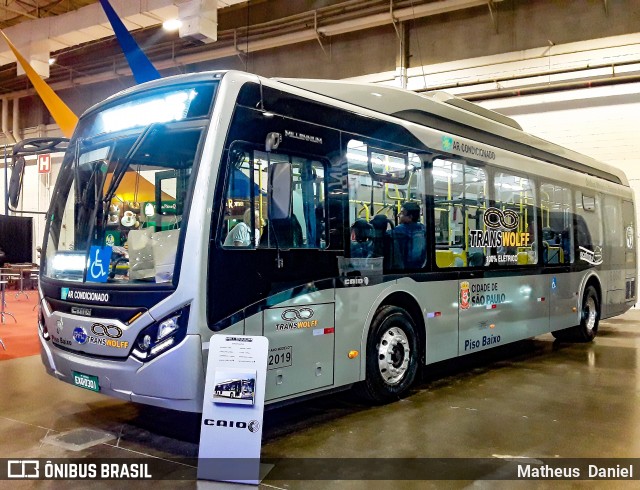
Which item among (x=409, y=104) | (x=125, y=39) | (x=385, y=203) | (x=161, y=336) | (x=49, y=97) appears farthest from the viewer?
(x=49, y=97)

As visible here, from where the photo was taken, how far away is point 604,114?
14227mm

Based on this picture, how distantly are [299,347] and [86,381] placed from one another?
1.76m

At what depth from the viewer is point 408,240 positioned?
6.36 m

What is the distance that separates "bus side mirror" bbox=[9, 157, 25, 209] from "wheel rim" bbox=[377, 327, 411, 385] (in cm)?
383

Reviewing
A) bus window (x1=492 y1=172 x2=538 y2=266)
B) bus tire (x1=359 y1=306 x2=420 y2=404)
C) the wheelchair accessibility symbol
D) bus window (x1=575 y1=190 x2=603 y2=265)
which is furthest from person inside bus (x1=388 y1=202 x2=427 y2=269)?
bus window (x1=575 y1=190 x2=603 y2=265)

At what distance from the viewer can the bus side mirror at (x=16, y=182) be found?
218 inches

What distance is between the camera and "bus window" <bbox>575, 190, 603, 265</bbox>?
9.94 metres

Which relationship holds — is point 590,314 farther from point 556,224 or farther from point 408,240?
point 408,240

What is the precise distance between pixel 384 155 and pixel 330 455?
10.1 feet

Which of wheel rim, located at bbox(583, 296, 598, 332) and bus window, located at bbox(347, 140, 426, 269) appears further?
wheel rim, located at bbox(583, 296, 598, 332)

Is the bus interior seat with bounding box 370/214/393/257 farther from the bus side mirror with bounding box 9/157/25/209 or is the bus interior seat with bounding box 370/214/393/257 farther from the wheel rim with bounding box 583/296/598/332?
the wheel rim with bounding box 583/296/598/332

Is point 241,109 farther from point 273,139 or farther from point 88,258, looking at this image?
point 88,258

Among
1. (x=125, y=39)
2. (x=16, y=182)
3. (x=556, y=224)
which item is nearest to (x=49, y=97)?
(x=125, y=39)

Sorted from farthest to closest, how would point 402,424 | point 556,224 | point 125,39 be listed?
point 125,39
point 556,224
point 402,424
